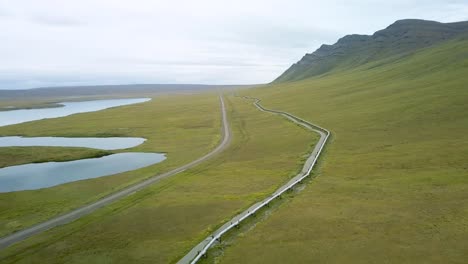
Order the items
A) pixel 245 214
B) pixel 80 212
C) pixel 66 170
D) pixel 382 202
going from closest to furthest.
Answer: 1. pixel 245 214
2. pixel 382 202
3. pixel 80 212
4. pixel 66 170

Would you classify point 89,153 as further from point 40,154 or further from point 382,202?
point 382,202

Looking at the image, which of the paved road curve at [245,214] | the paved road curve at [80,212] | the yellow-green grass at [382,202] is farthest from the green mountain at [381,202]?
the paved road curve at [80,212]

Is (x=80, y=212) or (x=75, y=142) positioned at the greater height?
(x=80, y=212)

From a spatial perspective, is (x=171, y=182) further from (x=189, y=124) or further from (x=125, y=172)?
(x=189, y=124)

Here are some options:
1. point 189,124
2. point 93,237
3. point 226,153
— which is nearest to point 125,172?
point 226,153

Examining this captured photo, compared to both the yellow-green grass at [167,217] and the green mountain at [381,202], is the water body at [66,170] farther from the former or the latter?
the green mountain at [381,202]

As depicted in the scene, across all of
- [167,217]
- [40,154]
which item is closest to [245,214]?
[167,217]
